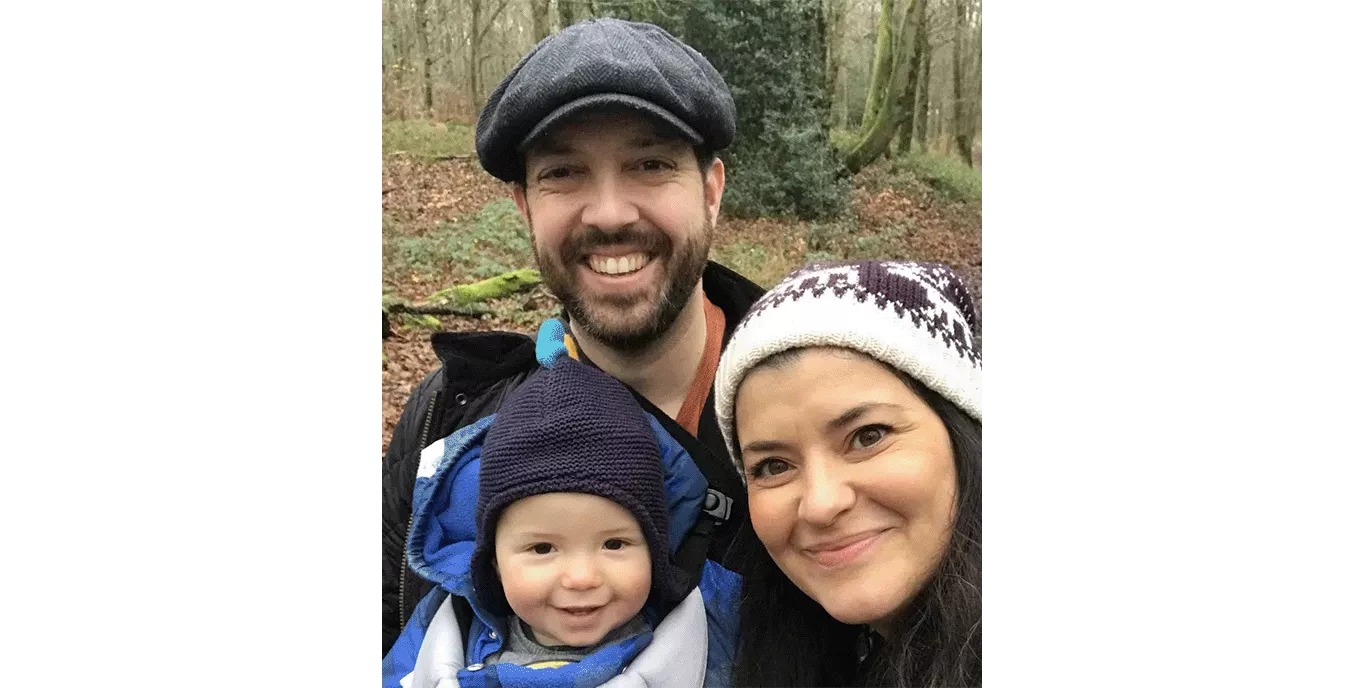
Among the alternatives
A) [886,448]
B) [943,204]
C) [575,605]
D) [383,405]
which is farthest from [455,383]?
[943,204]

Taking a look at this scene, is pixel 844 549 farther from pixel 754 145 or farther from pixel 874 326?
pixel 754 145

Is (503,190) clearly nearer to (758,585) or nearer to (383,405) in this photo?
(383,405)

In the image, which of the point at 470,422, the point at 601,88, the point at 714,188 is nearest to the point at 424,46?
the point at 601,88

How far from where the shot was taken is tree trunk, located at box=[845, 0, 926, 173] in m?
2.83

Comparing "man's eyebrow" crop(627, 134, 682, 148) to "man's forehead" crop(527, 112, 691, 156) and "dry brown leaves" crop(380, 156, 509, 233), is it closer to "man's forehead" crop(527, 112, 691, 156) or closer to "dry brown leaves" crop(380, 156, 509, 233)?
"man's forehead" crop(527, 112, 691, 156)

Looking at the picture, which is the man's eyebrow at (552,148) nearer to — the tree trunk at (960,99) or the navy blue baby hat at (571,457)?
the navy blue baby hat at (571,457)

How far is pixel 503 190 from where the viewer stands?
274 centimetres

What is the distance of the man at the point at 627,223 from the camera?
8.43 feet

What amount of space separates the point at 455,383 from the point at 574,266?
1.50 ft

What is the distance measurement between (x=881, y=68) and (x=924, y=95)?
0.13 m

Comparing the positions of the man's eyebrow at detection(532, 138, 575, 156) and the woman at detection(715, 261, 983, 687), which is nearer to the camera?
the woman at detection(715, 261, 983, 687)

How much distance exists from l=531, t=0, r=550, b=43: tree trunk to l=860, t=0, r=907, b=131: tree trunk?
84cm

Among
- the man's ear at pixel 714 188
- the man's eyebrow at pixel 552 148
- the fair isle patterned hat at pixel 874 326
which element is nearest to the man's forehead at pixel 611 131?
the man's eyebrow at pixel 552 148

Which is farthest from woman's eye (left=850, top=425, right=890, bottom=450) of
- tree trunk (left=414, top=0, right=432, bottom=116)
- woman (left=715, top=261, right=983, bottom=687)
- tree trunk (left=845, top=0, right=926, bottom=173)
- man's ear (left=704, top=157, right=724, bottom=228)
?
tree trunk (left=414, top=0, right=432, bottom=116)
